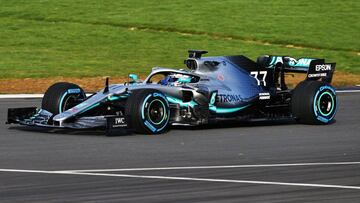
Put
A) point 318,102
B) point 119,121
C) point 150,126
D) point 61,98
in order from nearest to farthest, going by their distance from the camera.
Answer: point 119,121
point 150,126
point 61,98
point 318,102

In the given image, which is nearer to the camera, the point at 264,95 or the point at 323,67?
the point at 264,95

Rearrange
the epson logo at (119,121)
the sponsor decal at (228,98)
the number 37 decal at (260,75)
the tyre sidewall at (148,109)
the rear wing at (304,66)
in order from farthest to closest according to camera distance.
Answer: the rear wing at (304,66) → the number 37 decal at (260,75) → the sponsor decal at (228,98) → the tyre sidewall at (148,109) → the epson logo at (119,121)

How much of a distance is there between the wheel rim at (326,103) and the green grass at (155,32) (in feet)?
Result: 36.4

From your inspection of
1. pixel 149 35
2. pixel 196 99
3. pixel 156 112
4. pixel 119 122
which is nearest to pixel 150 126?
pixel 156 112

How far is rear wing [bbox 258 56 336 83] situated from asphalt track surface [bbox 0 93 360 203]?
3.44 ft

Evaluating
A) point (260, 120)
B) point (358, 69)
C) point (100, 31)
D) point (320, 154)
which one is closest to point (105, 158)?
point (320, 154)

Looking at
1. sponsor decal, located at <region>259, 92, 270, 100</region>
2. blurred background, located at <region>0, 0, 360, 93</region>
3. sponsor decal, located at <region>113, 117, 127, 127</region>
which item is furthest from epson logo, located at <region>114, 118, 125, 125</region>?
blurred background, located at <region>0, 0, 360, 93</region>

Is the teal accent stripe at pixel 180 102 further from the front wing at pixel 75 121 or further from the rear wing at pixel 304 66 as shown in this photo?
the rear wing at pixel 304 66

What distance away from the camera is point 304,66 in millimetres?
15633

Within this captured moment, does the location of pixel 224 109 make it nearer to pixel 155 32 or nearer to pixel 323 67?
pixel 323 67

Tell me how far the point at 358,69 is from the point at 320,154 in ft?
54.4

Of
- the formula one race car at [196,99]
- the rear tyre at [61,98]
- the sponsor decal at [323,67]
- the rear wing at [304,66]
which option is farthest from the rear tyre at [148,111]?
the sponsor decal at [323,67]

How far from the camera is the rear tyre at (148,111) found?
1300 cm

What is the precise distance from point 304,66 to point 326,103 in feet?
3.61
